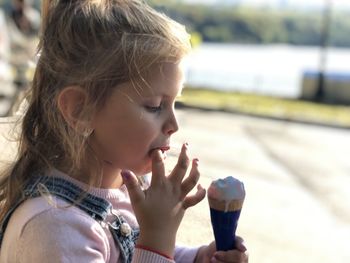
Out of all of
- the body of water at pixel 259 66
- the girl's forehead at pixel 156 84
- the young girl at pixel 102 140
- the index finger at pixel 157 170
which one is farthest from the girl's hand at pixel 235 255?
the body of water at pixel 259 66

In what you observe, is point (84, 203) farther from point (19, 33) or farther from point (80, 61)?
point (19, 33)

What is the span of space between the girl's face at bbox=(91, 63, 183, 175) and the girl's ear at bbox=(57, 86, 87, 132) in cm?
4

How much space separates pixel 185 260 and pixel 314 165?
6.25 m

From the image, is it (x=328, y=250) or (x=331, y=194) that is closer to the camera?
(x=328, y=250)

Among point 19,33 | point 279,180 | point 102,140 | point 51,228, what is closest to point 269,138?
point 279,180

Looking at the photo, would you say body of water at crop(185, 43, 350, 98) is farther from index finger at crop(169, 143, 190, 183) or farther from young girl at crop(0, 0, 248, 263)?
index finger at crop(169, 143, 190, 183)

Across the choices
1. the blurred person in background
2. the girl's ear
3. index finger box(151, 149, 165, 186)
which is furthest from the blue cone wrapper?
the blurred person in background

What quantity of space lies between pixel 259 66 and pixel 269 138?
45.2 ft

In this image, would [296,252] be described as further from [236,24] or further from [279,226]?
[236,24]

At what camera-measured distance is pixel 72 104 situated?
1385mm

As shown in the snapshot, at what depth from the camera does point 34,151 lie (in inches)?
56.3

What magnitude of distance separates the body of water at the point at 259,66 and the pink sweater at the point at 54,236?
898cm

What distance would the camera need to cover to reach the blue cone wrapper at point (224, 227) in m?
1.31

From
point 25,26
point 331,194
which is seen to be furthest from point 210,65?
point 331,194
